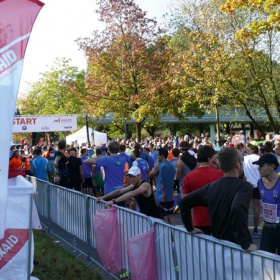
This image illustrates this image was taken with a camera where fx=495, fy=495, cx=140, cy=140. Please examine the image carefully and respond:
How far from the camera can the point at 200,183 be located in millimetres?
5789

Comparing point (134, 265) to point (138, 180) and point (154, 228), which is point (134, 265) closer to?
point (154, 228)

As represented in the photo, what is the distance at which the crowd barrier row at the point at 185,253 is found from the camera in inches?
157

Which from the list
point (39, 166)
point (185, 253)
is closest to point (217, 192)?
point (185, 253)

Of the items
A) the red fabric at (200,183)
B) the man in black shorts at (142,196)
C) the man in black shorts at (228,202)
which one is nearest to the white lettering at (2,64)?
the man in black shorts at (228,202)

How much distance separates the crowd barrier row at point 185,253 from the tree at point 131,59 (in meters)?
21.6

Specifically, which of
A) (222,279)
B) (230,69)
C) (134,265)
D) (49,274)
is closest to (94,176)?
(49,274)

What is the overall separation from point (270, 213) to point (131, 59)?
25333 millimetres

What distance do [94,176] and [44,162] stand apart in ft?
6.50

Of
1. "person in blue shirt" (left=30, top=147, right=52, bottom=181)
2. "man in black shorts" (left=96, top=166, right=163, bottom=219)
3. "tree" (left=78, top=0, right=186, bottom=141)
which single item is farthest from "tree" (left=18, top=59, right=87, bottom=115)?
"man in black shorts" (left=96, top=166, right=163, bottom=219)

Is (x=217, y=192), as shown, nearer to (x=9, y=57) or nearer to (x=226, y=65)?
(x=9, y=57)

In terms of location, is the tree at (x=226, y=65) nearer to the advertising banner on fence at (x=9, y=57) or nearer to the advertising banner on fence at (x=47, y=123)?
the advertising banner on fence at (x=47, y=123)

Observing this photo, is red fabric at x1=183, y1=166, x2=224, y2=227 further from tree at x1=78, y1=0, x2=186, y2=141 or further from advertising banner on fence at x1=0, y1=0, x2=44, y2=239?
tree at x1=78, y1=0, x2=186, y2=141

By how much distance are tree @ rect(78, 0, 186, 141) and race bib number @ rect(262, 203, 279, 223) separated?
23.8 metres

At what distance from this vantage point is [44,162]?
14.9m
